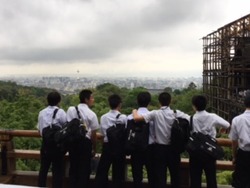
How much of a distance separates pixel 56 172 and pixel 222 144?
2069mm

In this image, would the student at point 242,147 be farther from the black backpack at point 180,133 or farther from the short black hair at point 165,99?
the short black hair at point 165,99

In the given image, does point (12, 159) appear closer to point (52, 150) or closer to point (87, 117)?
point (52, 150)

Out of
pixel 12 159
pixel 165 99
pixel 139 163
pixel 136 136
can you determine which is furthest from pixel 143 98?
pixel 12 159

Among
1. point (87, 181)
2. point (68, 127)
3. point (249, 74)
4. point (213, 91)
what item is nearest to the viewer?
point (68, 127)

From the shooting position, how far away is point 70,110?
4.44m

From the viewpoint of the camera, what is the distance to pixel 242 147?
12.8ft

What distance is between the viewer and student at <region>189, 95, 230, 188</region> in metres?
4.07

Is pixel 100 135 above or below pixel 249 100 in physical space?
below

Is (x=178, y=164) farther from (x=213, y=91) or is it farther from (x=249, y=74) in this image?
(x=213, y=91)

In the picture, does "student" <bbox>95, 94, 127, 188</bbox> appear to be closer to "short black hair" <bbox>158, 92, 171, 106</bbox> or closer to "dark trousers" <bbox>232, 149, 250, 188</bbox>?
"short black hair" <bbox>158, 92, 171, 106</bbox>

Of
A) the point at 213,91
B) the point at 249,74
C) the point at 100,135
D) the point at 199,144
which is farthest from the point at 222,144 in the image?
the point at 213,91

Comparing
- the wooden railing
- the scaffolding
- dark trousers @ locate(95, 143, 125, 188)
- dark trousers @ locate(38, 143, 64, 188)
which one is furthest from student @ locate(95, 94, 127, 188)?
the scaffolding

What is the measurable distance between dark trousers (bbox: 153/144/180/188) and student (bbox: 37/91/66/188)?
1.17 metres

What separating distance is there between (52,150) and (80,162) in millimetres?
374
